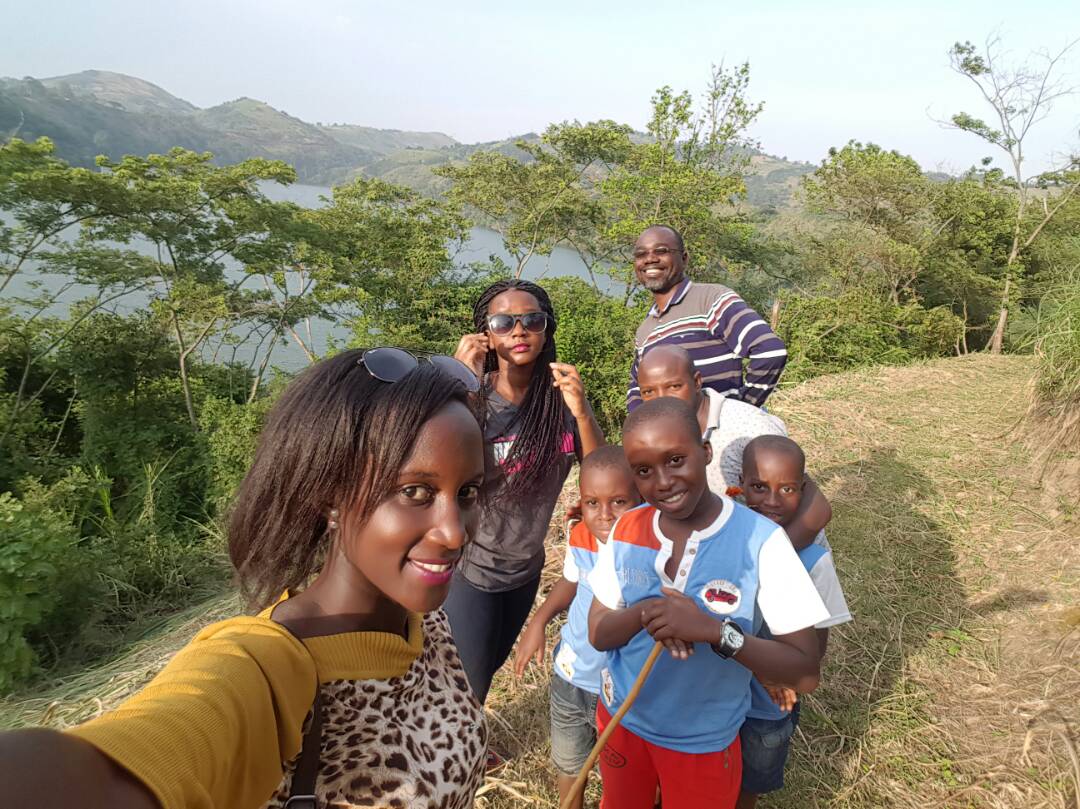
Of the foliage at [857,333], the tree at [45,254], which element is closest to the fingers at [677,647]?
the foliage at [857,333]

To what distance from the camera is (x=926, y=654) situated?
10.5 feet

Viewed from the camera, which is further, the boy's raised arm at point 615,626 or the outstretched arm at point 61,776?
the boy's raised arm at point 615,626

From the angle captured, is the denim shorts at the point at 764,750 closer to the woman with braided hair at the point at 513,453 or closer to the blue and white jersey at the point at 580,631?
the blue and white jersey at the point at 580,631

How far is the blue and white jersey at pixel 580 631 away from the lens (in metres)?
1.80

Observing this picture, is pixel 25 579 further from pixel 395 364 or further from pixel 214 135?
pixel 214 135

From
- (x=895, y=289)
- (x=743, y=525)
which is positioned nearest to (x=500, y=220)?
(x=895, y=289)

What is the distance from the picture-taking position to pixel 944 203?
15.6 m

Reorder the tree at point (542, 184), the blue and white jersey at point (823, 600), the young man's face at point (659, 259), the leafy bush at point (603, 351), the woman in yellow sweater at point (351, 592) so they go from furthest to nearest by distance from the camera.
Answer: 1. the tree at point (542, 184)
2. the leafy bush at point (603, 351)
3. the young man's face at point (659, 259)
4. the blue and white jersey at point (823, 600)
5. the woman in yellow sweater at point (351, 592)

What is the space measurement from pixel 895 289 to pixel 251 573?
18122 mm

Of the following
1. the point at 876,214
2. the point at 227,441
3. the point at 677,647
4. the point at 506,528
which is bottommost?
the point at 227,441

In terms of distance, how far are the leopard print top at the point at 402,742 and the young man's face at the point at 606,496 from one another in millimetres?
780

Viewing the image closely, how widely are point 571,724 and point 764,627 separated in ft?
2.30

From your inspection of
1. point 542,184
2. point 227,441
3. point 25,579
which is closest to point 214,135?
point 542,184

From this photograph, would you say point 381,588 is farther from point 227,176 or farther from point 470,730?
point 227,176
